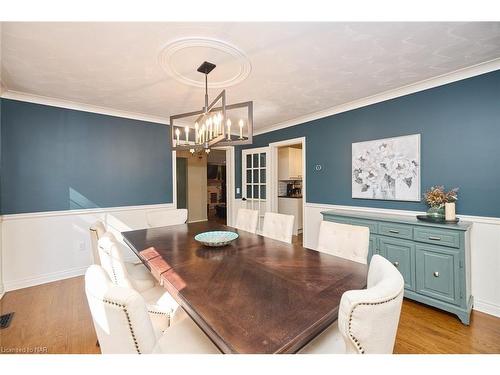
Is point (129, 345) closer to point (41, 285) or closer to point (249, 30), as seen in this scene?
point (249, 30)

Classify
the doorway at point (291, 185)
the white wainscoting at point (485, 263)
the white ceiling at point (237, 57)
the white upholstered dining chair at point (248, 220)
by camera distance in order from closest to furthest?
the white ceiling at point (237, 57) < the white wainscoting at point (485, 263) < the white upholstered dining chair at point (248, 220) < the doorway at point (291, 185)

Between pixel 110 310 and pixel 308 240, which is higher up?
pixel 110 310

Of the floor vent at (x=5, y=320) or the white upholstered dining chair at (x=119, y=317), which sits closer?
the white upholstered dining chair at (x=119, y=317)

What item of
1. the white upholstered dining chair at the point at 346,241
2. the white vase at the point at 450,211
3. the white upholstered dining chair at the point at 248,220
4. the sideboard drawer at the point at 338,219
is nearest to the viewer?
the white upholstered dining chair at the point at 346,241

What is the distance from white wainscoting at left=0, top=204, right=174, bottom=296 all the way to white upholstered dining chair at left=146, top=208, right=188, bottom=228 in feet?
2.92

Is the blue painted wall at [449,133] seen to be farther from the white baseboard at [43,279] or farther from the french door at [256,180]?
the white baseboard at [43,279]

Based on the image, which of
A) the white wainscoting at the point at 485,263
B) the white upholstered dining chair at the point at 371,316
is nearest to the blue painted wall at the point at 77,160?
the white upholstered dining chair at the point at 371,316

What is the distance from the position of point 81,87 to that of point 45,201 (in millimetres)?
1642

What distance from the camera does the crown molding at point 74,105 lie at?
2787 mm

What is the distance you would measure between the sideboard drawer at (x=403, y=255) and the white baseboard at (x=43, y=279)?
13.7 ft

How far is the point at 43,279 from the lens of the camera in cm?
297
